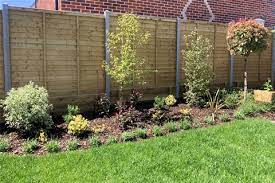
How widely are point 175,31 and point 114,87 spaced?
2516 millimetres

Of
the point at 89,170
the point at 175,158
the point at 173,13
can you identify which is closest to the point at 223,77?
the point at 173,13

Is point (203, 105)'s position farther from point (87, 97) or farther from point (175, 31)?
point (87, 97)

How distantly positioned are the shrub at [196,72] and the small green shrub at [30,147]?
4586 mm

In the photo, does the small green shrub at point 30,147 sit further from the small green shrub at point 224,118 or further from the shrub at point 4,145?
the small green shrub at point 224,118

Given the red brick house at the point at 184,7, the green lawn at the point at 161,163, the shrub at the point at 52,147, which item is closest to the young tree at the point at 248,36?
the red brick house at the point at 184,7

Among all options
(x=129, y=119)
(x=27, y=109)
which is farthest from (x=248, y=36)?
(x=27, y=109)

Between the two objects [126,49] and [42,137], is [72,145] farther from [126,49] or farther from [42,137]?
[126,49]

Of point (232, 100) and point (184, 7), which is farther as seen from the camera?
point (184, 7)

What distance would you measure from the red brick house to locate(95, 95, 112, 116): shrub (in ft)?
8.14

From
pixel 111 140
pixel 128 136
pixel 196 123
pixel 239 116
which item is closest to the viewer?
pixel 111 140

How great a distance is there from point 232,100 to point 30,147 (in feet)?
18.6

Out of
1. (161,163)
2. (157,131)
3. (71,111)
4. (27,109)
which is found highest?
(27,109)

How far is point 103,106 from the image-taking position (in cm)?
813

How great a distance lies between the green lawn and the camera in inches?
197
